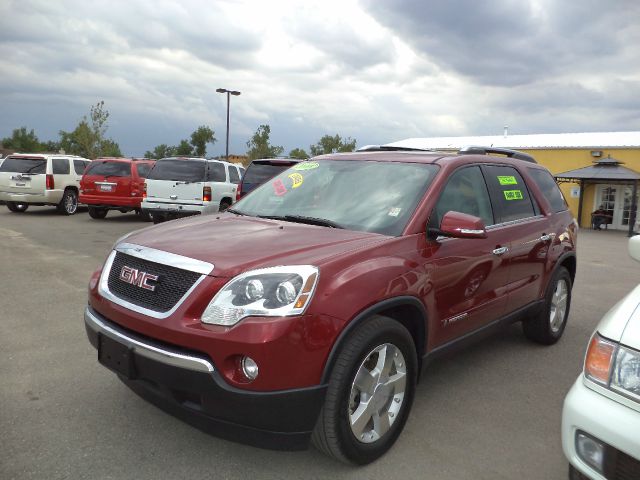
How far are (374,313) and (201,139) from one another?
171 feet

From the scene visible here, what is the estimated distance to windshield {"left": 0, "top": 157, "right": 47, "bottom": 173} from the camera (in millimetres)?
15555

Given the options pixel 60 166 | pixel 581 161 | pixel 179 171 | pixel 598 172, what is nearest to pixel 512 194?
pixel 179 171

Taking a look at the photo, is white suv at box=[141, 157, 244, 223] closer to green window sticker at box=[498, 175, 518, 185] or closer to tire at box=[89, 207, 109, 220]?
tire at box=[89, 207, 109, 220]

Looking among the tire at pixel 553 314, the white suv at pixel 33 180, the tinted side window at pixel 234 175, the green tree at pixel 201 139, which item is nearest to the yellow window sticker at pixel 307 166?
the tire at pixel 553 314

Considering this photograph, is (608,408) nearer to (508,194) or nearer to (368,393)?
(368,393)

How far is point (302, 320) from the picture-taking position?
7.80ft

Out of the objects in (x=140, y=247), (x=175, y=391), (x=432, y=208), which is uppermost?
(x=432, y=208)

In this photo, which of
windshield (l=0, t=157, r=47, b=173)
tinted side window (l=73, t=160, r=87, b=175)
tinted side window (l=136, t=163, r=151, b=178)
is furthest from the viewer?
tinted side window (l=73, t=160, r=87, b=175)

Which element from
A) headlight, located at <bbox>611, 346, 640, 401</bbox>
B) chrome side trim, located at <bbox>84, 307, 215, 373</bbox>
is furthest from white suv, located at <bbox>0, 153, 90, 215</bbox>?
headlight, located at <bbox>611, 346, 640, 401</bbox>

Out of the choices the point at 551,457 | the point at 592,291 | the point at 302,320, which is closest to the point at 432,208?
the point at 302,320

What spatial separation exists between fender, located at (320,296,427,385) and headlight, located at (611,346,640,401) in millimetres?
1061

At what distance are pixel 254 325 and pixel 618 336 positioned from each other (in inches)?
59.8

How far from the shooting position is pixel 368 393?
2.76 metres

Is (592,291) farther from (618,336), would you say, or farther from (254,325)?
(254,325)
